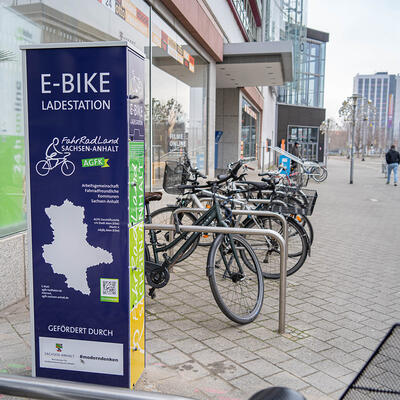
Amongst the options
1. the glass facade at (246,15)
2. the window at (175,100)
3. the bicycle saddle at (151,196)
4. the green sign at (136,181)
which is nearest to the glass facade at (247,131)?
the glass facade at (246,15)

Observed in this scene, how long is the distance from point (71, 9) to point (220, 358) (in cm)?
431

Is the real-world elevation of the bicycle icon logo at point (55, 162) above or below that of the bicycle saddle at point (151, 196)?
above

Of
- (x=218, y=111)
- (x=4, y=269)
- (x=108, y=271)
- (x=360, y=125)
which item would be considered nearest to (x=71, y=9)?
(x=4, y=269)

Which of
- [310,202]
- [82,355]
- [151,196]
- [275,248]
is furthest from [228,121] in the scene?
[82,355]

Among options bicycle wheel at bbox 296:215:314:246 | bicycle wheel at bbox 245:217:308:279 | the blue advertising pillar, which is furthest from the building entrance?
the blue advertising pillar

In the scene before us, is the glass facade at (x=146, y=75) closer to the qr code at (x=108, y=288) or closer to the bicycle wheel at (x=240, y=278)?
the qr code at (x=108, y=288)

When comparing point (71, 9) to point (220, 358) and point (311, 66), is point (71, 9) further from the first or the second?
point (311, 66)

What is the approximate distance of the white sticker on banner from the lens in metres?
2.69

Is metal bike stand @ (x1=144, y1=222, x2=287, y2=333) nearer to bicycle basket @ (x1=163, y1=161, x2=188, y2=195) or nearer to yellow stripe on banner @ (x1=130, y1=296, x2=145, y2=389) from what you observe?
yellow stripe on banner @ (x1=130, y1=296, x2=145, y2=389)

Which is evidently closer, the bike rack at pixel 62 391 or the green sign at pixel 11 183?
the bike rack at pixel 62 391

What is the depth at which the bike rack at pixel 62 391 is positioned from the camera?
34.4 inches

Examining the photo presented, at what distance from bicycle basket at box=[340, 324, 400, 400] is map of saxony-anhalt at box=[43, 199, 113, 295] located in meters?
1.79

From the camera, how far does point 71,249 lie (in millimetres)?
2680

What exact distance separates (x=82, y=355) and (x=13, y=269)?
1.82 metres
